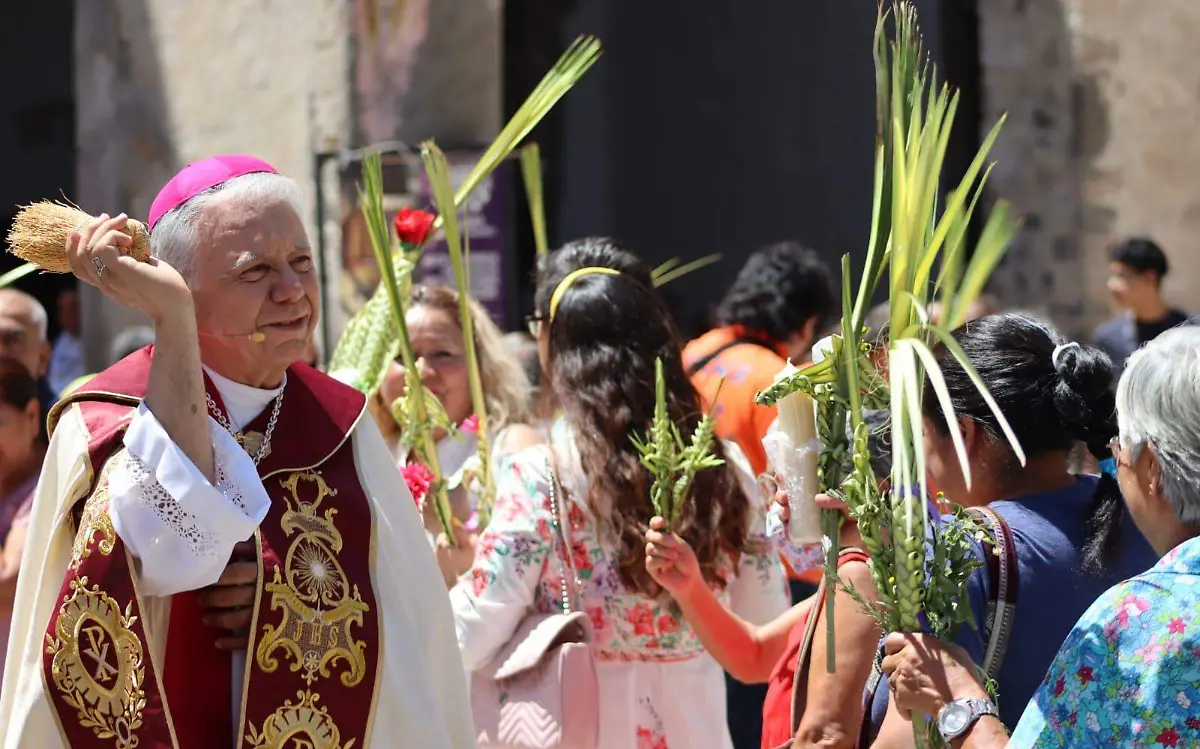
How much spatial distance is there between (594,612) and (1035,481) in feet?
3.70

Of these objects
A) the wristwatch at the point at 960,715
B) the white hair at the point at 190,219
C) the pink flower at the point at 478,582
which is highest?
the white hair at the point at 190,219

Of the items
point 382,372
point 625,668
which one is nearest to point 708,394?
point 382,372

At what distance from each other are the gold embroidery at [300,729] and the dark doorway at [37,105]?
9.80 meters

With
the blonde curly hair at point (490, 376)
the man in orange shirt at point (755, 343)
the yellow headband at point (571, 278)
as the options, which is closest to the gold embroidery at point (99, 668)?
the yellow headband at point (571, 278)

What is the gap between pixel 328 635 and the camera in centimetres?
258

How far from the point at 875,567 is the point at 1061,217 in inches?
235

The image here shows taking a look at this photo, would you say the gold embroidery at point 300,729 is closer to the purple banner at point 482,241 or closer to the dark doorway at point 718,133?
the purple banner at point 482,241

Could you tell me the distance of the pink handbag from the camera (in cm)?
326

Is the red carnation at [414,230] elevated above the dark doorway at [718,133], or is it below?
below

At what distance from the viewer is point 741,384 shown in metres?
5.04

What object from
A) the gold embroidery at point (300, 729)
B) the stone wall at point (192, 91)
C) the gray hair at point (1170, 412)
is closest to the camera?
the gray hair at point (1170, 412)

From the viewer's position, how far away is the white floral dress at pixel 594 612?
11.0 ft

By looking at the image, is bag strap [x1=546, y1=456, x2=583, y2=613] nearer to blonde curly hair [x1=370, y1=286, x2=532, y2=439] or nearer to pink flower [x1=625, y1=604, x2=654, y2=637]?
pink flower [x1=625, y1=604, x2=654, y2=637]

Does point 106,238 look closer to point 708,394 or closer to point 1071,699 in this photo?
point 1071,699
